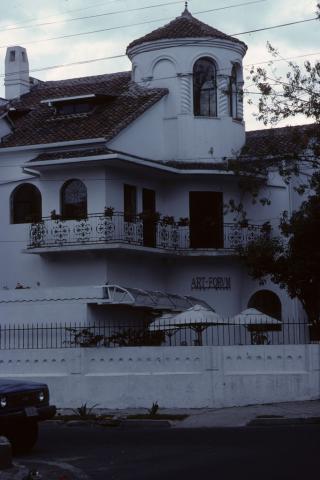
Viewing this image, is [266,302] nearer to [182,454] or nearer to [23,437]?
[23,437]

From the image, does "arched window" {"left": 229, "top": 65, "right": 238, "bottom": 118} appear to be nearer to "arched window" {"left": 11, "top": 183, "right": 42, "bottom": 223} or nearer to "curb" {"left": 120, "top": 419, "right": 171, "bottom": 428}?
"arched window" {"left": 11, "top": 183, "right": 42, "bottom": 223}

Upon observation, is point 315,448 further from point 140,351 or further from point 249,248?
point 249,248

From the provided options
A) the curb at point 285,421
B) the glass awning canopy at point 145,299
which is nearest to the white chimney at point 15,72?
the glass awning canopy at point 145,299

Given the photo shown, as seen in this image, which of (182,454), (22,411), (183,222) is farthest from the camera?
(183,222)

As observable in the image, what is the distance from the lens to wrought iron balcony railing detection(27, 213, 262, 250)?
34.3 m

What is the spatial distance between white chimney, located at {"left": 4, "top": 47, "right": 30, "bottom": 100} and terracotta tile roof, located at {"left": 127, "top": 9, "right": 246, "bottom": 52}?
6.72 meters

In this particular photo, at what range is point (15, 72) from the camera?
43.5 metres

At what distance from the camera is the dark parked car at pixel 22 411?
54.7 ft

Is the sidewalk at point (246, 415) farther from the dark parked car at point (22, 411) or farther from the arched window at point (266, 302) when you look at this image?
the arched window at point (266, 302)

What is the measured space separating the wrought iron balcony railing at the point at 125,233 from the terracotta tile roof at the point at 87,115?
113 inches

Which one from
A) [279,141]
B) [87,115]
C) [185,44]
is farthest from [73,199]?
[279,141]

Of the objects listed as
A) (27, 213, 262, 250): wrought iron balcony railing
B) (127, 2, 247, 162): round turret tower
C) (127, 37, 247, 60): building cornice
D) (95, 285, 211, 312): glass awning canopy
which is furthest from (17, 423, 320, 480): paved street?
(127, 37, 247, 60): building cornice

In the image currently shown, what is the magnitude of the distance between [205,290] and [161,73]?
792 centimetres

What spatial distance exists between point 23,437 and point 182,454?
291 centimetres
